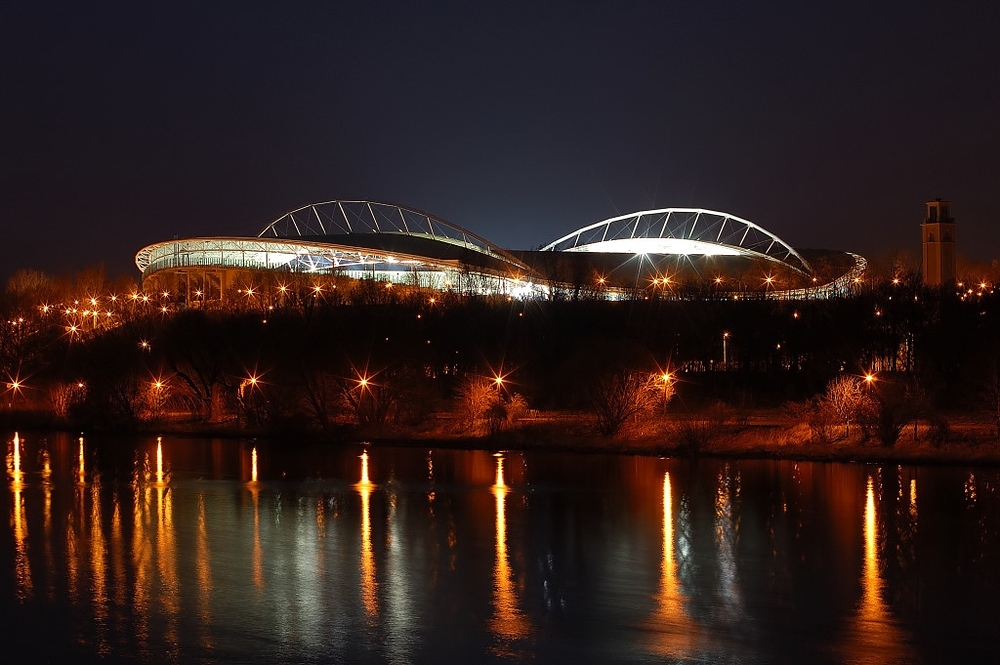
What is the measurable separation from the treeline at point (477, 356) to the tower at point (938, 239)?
66.1 ft

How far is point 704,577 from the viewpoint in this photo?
2048 centimetres

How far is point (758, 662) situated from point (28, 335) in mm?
64664

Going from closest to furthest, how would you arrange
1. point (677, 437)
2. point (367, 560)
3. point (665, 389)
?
point (367, 560) → point (677, 437) → point (665, 389)

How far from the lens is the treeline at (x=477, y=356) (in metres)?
51.4

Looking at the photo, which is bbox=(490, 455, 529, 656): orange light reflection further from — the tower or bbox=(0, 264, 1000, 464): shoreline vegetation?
the tower

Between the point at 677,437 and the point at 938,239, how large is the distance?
182ft

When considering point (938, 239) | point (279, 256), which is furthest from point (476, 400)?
point (938, 239)

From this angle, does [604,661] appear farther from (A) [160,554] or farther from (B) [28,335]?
(B) [28,335]

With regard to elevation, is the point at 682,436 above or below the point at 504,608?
above

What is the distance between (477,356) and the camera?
57344 mm

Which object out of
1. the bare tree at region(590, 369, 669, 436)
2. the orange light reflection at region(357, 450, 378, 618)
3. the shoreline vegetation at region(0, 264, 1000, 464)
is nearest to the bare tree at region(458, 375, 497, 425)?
the shoreline vegetation at region(0, 264, 1000, 464)

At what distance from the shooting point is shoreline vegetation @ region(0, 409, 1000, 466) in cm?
3856

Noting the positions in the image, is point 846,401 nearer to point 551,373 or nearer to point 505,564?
point 551,373

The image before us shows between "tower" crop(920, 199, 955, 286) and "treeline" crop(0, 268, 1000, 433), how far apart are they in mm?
20136
